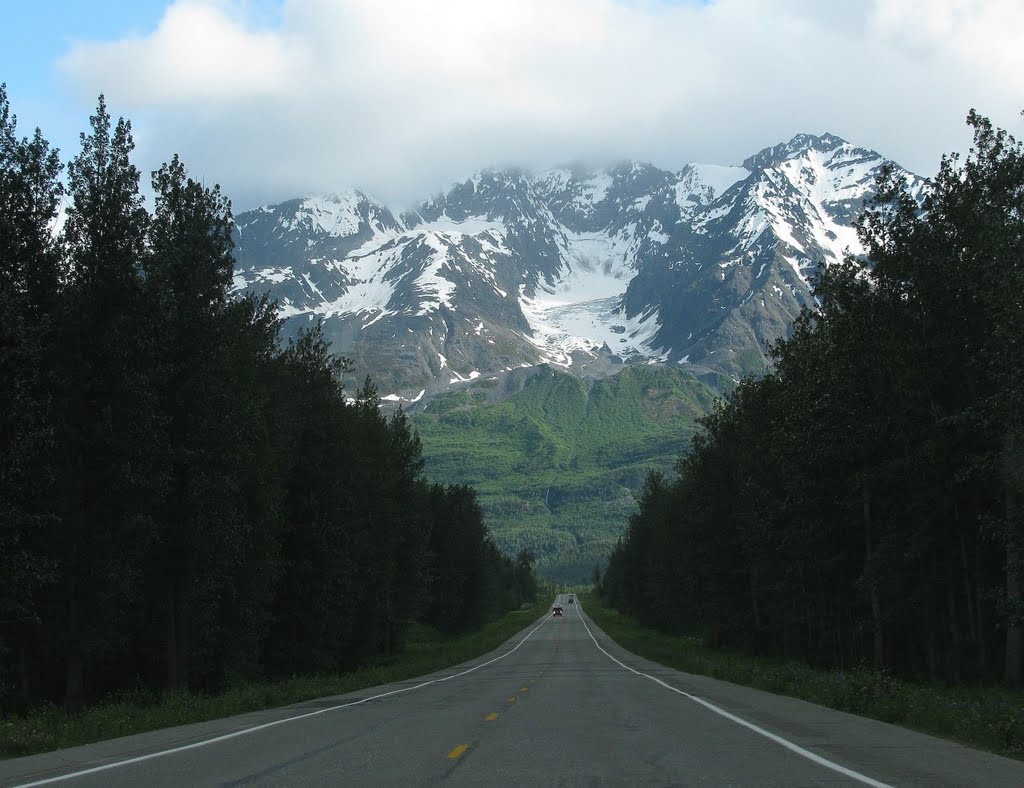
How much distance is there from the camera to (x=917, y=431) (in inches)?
1179

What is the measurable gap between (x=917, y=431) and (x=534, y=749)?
19.7 meters

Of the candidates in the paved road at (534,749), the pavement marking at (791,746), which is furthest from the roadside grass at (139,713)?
the pavement marking at (791,746)

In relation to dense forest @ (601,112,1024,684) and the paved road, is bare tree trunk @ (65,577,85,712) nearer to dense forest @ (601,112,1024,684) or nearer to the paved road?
the paved road

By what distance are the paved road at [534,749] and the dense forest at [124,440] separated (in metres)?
5.95

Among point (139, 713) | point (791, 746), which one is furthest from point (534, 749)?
point (139, 713)

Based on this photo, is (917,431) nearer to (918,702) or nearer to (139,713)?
(918,702)

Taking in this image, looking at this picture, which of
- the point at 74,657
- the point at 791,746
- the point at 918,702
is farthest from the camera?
the point at 74,657

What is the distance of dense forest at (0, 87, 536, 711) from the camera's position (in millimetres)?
24016

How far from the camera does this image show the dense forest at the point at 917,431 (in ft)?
83.8

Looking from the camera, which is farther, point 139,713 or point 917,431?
point 917,431

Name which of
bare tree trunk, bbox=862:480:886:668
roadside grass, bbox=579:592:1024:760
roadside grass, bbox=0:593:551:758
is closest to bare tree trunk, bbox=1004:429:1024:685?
roadside grass, bbox=579:592:1024:760

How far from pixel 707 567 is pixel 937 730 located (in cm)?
3805

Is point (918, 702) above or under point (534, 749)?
under

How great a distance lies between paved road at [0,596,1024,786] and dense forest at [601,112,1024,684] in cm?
897
